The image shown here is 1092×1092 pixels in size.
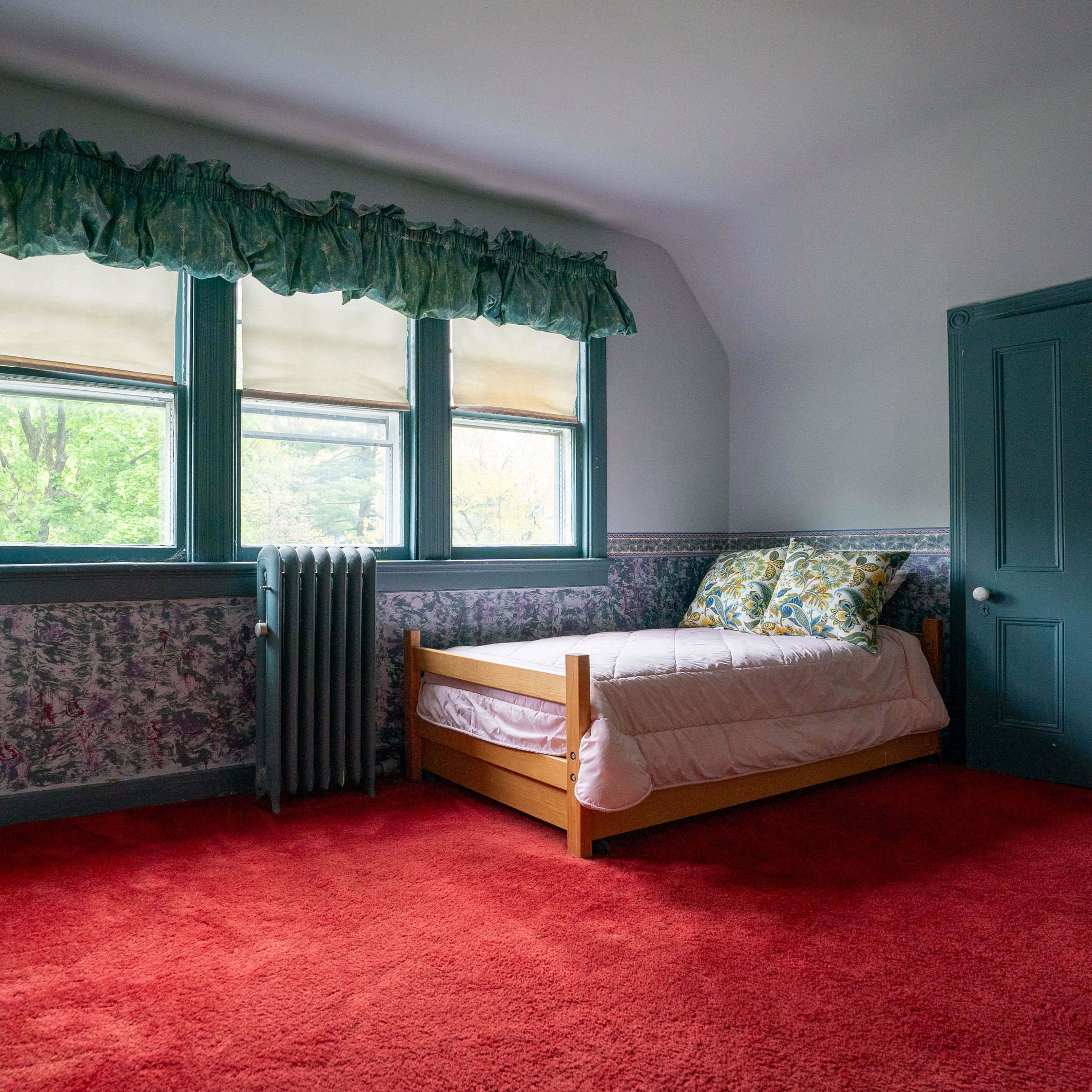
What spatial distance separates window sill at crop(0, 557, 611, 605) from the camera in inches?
116

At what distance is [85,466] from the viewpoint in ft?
10.2

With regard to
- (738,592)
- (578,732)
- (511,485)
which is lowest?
(578,732)

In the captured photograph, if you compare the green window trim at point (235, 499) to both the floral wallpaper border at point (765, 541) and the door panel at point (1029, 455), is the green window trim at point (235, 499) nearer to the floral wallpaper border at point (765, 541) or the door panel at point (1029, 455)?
the floral wallpaper border at point (765, 541)

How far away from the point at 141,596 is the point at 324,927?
5.12 feet

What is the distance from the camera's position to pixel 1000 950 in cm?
197

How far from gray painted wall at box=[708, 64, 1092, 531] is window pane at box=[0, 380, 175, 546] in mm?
2852

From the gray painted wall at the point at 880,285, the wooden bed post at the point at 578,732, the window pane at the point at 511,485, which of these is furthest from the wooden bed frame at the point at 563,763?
the gray painted wall at the point at 880,285

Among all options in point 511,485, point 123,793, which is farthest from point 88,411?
point 511,485

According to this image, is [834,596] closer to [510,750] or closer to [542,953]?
[510,750]

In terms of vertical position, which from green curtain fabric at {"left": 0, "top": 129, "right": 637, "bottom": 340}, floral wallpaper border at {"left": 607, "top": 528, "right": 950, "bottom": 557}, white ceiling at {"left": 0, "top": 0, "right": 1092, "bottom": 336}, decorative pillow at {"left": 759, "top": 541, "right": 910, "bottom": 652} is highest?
white ceiling at {"left": 0, "top": 0, "right": 1092, "bottom": 336}

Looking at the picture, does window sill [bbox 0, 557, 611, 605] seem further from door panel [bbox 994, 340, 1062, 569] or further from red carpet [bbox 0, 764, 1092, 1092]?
door panel [bbox 994, 340, 1062, 569]

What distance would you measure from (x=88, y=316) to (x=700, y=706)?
2.57m

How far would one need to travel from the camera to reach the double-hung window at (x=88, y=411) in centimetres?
297

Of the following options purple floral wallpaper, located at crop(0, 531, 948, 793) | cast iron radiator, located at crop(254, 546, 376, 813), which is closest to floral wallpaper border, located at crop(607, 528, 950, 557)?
purple floral wallpaper, located at crop(0, 531, 948, 793)
